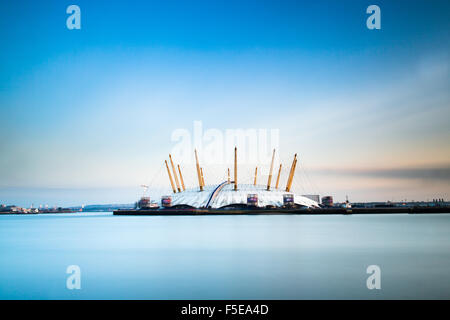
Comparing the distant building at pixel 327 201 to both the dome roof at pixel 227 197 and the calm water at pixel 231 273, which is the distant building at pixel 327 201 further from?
the calm water at pixel 231 273

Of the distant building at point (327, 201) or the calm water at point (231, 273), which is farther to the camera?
the distant building at point (327, 201)

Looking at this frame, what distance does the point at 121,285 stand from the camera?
13703 mm

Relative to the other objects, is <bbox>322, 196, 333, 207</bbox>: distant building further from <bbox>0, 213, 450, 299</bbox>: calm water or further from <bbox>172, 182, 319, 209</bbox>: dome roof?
<bbox>0, 213, 450, 299</bbox>: calm water

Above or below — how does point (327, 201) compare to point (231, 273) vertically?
below

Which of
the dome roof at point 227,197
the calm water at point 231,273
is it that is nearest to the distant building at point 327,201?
the dome roof at point 227,197

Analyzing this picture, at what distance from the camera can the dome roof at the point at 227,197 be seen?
330 feet

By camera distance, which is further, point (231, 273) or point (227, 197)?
point (227, 197)

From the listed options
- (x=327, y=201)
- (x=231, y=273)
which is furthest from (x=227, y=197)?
(x=231, y=273)

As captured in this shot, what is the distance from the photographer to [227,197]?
103062 millimetres

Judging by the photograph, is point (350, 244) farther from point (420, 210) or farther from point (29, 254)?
point (420, 210)

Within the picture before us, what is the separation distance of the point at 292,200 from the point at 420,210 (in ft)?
183

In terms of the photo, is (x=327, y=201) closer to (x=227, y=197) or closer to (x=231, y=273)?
(x=227, y=197)
